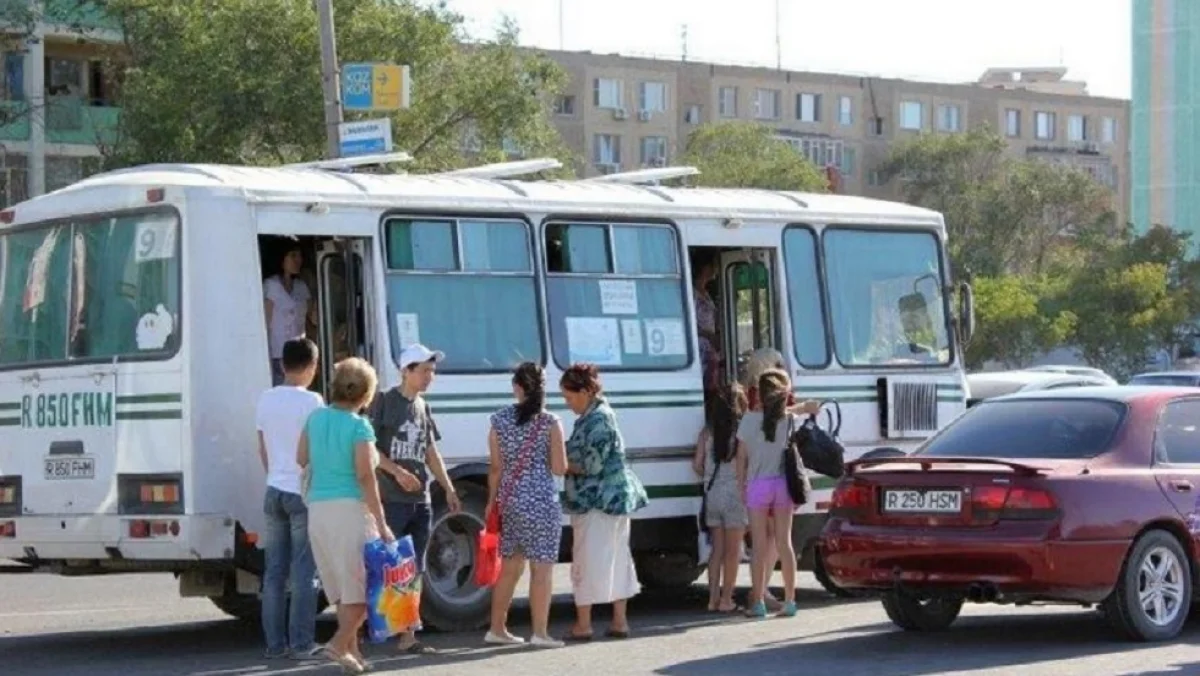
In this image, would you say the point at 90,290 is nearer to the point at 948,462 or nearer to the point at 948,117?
the point at 948,462

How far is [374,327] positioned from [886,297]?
16.2ft

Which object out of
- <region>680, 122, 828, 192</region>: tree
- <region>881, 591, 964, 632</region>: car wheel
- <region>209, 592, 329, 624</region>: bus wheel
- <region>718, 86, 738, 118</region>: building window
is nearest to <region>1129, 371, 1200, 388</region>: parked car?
<region>881, 591, 964, 632</region>: car wheel

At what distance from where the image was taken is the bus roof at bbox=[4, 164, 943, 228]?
577 inches

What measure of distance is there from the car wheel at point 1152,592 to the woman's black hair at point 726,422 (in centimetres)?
324

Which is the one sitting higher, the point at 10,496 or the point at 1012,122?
the point at 1012,122

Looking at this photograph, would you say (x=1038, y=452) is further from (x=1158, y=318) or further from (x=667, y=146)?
(x=667, y=146)

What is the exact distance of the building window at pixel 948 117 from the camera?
107 m

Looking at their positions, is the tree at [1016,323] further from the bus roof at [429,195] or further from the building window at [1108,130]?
the bus roof at [429,195]

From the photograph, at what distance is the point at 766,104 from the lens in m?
101

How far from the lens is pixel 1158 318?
6856 centimetres

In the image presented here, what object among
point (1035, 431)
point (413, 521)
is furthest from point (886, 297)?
point (413, 521)

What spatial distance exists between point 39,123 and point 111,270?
132 feet

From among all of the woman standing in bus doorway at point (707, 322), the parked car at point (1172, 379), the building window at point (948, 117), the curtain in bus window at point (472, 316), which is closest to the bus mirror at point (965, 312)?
the woman standing in bus doorway at point (707, 322)

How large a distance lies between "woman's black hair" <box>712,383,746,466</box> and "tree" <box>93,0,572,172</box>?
18.5 metres
